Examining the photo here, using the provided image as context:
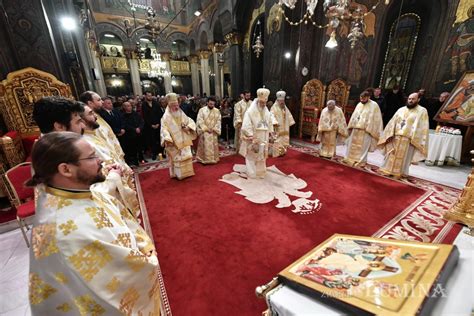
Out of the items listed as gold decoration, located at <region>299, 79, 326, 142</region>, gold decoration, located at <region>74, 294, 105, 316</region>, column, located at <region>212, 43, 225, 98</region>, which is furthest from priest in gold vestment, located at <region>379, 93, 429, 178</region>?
column, located at <region>212, 43, 225, 98</region>

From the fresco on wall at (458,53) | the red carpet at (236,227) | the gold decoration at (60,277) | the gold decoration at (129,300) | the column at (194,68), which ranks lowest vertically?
the red carpet at (236,227)

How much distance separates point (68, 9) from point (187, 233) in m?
7.76

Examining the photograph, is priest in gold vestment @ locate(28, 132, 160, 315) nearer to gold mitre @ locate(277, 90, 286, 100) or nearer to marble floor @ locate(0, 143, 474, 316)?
marble floor @ locate(0, 143, 474, 316)

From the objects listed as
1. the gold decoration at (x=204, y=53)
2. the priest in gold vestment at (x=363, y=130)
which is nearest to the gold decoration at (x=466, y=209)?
the priest in gold vestment at (x=363, y=130)

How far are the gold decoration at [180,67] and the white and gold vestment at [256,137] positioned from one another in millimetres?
22024

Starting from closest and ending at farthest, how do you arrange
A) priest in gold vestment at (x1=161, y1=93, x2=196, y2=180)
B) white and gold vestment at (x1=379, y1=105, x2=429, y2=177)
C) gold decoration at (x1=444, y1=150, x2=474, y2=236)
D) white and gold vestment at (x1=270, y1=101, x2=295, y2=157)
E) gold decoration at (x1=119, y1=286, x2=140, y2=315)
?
Result: 1. gold decoration at (x1=119, y1=286, x2=140, y2=315)
2. gold decoration at (x1=444, y1=150, x2=474, y2=236)
3. white and gold vestment at (x1=379, y1=105, x2=429, y2=177)
4. priest in gold vestment at (x1=161, y1=93, x2=196, y2=180)
5. white and gold vestment at (x1=270, y1=101, x2=295, y2=157)

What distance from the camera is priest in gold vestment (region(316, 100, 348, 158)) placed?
6270mm

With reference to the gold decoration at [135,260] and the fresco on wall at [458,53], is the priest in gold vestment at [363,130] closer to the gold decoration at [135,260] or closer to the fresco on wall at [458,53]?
the fresco on wall at [458,53]

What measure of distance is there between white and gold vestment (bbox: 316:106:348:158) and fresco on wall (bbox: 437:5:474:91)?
3.99 metres

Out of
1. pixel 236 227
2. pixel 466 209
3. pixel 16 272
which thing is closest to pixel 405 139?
pixel 466 209

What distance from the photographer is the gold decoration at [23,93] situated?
421 centimetres

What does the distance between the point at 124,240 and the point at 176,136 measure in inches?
152

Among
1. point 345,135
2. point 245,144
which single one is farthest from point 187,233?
point 345,135

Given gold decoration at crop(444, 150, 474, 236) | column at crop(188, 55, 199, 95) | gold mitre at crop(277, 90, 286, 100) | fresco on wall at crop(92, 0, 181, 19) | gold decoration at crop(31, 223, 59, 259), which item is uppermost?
fresco on wall at crop(92, 0, 181, 19)
